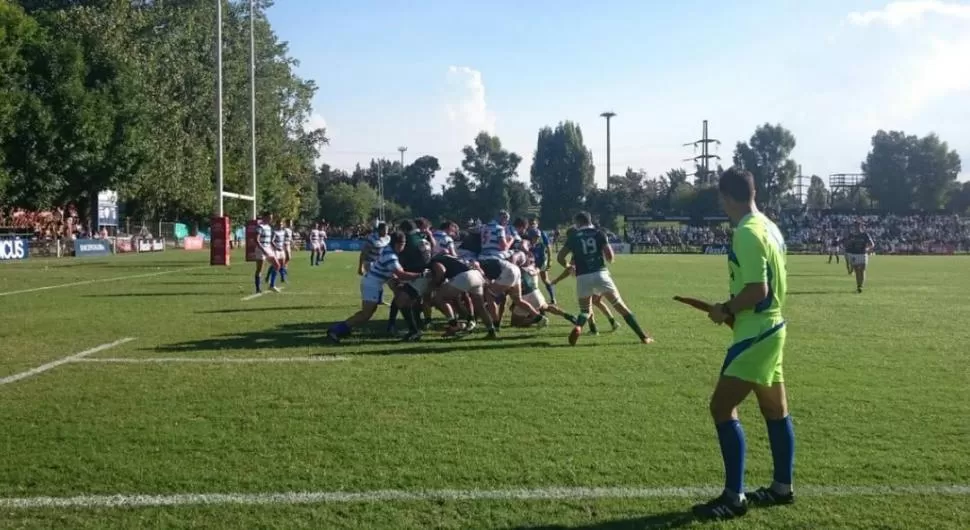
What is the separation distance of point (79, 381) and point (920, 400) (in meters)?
8.55

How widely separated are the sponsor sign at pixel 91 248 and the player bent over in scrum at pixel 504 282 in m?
36.8

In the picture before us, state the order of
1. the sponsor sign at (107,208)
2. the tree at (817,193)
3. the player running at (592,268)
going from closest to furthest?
the player running at (592,268), the sponsor sign at (107,208), the tree at (817,193)

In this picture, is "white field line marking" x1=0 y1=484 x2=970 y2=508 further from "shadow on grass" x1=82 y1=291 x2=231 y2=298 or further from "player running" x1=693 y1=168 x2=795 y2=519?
"shadow on grass" x1=82 y1=291 x2=231 y2=298

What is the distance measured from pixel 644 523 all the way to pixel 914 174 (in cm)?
10486

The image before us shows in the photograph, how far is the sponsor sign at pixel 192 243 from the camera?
5834 centimetres

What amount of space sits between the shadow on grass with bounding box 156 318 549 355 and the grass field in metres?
0.06

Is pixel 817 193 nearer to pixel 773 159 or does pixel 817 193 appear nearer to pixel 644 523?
pixel 773 159

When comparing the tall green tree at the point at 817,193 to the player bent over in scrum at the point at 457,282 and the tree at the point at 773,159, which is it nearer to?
the tree at the point at 773,159

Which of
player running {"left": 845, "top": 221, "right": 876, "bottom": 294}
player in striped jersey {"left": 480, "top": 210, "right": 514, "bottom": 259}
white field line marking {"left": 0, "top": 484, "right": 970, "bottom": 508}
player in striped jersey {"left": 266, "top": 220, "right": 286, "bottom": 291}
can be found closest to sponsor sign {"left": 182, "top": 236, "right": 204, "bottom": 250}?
player in striped jersey {"left": 266, "top": 220, "right": 286, "bottom": 291}

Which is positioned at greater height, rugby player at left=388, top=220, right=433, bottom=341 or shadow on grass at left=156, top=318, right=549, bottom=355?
rugby player at left=388, top=220, right=433, bottom=341

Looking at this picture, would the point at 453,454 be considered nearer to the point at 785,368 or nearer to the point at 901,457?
the point at 901,457

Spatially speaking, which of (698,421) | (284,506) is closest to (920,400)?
(698,421)

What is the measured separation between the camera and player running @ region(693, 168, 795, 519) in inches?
190

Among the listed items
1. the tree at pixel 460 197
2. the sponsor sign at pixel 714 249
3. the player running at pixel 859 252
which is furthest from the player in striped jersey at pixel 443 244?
the tree at pixel 460 197
